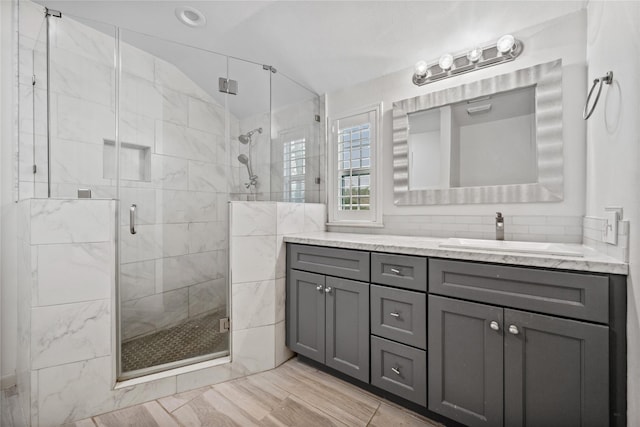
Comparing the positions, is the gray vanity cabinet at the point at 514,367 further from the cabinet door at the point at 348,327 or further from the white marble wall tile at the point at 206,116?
the white marble wall tile at the point at 206,116

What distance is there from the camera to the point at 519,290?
1162 mm

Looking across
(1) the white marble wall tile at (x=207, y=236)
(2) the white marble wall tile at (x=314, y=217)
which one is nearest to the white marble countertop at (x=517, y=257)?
(2) the white marble wall tile at (x=314, y=217)

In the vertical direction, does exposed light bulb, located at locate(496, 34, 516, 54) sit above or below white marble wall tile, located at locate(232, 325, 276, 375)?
above

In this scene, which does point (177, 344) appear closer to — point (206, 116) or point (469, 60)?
point (206, 116)

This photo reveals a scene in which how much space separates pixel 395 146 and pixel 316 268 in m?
1.12

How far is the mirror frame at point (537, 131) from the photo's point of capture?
158 cm

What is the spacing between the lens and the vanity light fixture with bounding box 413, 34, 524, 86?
1690 mm

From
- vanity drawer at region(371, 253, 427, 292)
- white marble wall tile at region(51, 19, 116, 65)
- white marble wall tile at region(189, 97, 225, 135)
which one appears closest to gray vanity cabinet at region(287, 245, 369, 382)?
vanity drawer at region(371, 253, 427, 292)

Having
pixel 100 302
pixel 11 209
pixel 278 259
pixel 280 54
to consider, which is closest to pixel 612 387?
pixel 278 259

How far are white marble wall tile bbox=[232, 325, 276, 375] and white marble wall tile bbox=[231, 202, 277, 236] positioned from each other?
2.16ft

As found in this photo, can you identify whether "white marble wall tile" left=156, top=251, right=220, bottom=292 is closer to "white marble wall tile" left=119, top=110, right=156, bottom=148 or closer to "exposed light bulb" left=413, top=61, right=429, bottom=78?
"white marble wall tile" left=119, top=110, right=156, bottom=148

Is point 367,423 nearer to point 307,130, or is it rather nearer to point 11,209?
point 307,130

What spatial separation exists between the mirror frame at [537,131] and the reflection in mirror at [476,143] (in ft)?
0.12

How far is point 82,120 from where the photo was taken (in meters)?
1.61
